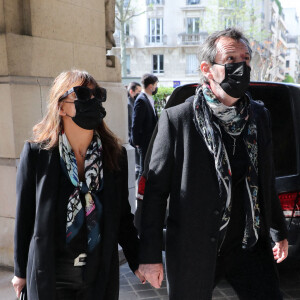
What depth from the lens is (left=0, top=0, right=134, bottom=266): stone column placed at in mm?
3926

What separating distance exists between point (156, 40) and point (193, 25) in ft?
14.8

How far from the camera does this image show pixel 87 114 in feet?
7.21

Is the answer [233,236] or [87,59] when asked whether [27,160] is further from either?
[87,59]

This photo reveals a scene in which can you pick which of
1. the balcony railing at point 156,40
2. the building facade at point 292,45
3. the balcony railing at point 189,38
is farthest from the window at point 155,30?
the building facade at point 292,45

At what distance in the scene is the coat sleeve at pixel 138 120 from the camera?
6785 mm

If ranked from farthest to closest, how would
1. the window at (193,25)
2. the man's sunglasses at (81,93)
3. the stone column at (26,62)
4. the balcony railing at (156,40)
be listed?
the balcony railing at (156,40), the window at (193,25), the stone column at (26,62), the man's sunglasses at (81,93)

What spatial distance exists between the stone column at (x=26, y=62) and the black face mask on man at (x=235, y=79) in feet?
8.01

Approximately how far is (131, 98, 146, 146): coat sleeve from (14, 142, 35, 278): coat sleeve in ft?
15.2

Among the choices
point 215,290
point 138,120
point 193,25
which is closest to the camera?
point 215,290

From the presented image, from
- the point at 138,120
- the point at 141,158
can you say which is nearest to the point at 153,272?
the point at 138,120

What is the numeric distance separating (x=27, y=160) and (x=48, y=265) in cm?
57

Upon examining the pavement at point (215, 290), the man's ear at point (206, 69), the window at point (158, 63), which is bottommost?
the pavement at point (215, 290)

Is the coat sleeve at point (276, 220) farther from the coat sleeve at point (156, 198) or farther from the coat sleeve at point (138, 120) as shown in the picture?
the coat sleeve at point (138, 120)

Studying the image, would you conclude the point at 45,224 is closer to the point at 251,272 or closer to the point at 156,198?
the point at 156,198
